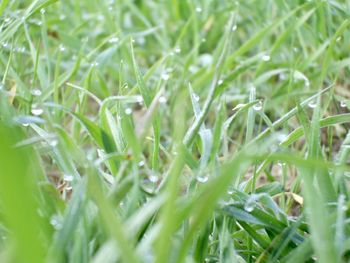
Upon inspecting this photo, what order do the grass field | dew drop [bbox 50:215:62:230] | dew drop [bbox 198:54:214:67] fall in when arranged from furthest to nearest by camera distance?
dew drop [bbox 198:54:214:67], dew drop [bbox 50:215:62:230], the grass field

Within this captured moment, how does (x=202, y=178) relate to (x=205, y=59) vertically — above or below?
above

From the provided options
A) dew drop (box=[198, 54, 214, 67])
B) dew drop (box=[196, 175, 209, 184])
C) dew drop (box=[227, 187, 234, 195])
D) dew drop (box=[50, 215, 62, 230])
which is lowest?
dew drop (box=[198, 54, 214, 67])

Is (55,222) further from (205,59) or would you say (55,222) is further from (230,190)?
(205,59)

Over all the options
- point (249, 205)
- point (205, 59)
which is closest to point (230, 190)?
point (249, 205)

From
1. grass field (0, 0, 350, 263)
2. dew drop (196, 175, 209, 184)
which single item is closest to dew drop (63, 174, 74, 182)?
grass field (0, 0, 350, 263)

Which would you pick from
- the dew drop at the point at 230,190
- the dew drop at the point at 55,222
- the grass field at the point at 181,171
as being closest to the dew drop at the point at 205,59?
the grass field at the point at 181,171

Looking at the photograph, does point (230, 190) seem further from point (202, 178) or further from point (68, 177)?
point (68, 177)

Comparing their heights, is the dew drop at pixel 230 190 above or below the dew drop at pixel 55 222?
below

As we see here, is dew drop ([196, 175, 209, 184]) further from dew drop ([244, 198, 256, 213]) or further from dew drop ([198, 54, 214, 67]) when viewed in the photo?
dew drop ([198, 54, 214, 67])

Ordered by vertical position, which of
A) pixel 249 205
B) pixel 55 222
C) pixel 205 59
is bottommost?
pixel 205 59

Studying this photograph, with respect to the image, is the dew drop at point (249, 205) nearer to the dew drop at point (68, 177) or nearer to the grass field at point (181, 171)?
the grass field at point (181, 171)

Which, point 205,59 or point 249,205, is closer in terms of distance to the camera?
point 249,205
